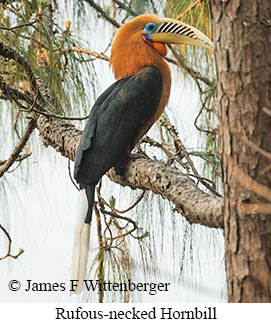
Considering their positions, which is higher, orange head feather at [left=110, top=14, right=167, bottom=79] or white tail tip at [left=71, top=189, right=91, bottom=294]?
orange head feather at [left=110, top=14, right=167, bottom=79]

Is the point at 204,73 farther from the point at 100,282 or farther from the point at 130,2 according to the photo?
the point at 100,282

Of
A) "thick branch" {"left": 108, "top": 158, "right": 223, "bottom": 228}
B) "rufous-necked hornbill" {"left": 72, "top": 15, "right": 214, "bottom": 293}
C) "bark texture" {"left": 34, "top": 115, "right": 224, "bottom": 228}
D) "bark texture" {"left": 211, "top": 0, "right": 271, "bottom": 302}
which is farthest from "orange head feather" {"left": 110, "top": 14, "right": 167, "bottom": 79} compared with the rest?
"bark texture" {"left": 211, "top": 0, "right": 271, "bottom": 302}

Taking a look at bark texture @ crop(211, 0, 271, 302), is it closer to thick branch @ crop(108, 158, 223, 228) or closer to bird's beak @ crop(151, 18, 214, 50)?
thick branch @ crop(108, 158, 223, 228)

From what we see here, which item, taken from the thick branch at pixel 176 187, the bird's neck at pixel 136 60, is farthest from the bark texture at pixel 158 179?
the bird's neck at pixel 136 60

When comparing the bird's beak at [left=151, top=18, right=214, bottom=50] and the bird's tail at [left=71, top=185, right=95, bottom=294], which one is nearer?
the bird's tail at [left=71, top=185, right=95, bottom=294]

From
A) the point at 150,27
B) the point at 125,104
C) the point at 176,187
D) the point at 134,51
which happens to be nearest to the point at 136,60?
the point at 134,51

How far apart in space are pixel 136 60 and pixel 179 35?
0.21 meters

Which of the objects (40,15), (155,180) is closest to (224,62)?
(155,180)

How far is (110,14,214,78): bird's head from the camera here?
7.25 ft

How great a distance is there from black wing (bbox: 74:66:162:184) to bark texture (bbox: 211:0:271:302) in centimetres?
84

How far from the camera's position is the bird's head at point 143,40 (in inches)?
87.0

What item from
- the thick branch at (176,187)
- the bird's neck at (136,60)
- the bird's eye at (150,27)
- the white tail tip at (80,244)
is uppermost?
the bird's eye at (150,27)

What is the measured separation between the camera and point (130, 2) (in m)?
2.60

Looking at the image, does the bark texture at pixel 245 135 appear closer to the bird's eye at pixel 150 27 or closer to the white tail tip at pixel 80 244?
the white tail tip at pixel 80 244
